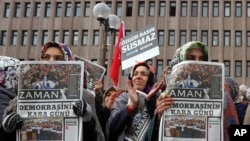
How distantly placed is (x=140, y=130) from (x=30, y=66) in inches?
36.8

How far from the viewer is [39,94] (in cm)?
346

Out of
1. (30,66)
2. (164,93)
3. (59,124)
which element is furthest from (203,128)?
(30,66)

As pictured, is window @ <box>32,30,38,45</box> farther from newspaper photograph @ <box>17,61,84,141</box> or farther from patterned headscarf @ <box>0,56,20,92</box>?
newspaper photograph @ <box>17,61,84,141</box>

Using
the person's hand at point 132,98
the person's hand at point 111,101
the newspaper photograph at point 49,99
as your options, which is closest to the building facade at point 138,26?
the person's hand at point 111,101

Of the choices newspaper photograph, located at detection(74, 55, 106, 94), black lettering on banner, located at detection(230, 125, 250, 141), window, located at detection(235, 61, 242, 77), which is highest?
window, located at detection(235, 61, 242, 77)

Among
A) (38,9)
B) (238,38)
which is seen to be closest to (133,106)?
(238,38)

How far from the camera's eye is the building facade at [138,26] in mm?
42562

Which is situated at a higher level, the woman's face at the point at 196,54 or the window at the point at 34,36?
the window at the point at 34,36

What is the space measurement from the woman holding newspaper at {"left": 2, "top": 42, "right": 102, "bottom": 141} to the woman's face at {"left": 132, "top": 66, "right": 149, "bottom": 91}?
1.54 ft

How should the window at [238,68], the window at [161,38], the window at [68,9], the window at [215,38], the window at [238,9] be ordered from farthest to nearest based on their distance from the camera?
the window at [68,9]
the window at [238,9]
the window at [161,38]
the window at [215,38]
the window at [238,68]

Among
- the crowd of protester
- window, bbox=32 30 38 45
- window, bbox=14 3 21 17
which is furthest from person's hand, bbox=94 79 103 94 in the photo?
window, bbox=14 3 21 17

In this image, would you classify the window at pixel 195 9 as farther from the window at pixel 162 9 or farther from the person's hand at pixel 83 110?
the person's hand at pixel 83 110

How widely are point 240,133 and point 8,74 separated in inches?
69.5

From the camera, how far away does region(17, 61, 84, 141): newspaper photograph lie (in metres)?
3.39
